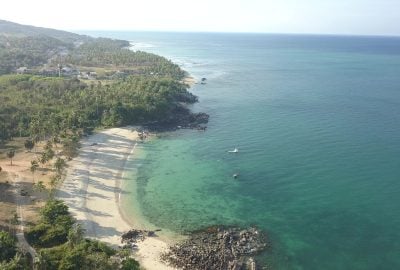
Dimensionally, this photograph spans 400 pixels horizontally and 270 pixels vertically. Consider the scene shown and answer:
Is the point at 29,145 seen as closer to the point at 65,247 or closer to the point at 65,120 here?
the point at 65,120

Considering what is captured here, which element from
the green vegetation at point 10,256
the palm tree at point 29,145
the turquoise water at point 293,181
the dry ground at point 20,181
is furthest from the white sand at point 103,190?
the green vegetation at point 10,256

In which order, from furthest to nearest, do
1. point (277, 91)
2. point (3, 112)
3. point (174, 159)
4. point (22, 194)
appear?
point (277, 91) < point (3, 112) < point (174, 159) < point (22, 194)

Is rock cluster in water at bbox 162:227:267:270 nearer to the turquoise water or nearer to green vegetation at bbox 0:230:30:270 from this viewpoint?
the turquoise water

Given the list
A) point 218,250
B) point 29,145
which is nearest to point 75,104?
point 29,145

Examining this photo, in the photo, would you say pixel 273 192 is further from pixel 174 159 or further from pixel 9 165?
pixel 9 165

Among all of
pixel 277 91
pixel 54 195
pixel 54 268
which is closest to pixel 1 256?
pixel 54 268

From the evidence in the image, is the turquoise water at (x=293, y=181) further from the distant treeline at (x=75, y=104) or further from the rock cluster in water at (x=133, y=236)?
the distant treeline at (x=75, y=104)

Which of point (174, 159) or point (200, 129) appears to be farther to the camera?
point (200, 129)
